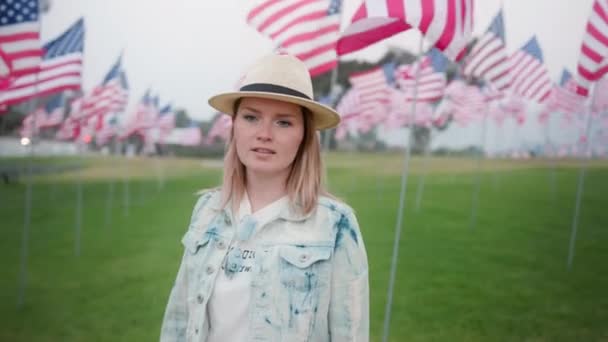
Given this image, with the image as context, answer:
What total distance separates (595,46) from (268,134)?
3.70 metres

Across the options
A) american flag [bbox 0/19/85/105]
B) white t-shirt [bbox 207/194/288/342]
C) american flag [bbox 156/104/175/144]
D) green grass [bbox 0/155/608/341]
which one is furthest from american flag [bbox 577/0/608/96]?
american flag [bbox 156/104/175/144]

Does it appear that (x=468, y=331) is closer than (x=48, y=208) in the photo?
Yes

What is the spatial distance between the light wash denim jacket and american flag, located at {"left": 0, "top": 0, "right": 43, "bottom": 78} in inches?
153

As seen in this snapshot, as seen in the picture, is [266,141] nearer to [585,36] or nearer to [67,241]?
[585,36]

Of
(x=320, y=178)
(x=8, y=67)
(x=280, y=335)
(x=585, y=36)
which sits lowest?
(x=280, y=335)

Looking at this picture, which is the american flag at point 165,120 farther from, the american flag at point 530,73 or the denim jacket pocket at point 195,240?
the denim jacket pocket at point 195,240

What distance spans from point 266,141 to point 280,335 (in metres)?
0.53

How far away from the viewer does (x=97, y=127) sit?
843cm

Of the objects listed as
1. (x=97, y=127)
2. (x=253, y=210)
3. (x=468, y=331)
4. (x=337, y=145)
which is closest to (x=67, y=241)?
(x=97, y=127)

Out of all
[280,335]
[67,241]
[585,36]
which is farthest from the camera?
[67,241]

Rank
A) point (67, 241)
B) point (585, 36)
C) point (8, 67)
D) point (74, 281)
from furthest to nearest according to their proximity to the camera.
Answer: point (67, 241) → point (74, 281) → point (8, 67) → point (585, 36)

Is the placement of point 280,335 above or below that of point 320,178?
below

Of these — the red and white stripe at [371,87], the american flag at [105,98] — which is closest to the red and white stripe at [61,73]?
the american flag at [105,98]

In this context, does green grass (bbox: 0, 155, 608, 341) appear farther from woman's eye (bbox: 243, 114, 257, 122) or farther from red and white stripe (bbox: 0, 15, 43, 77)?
woman's eye (bbox: 243, 114, 257, 122)
